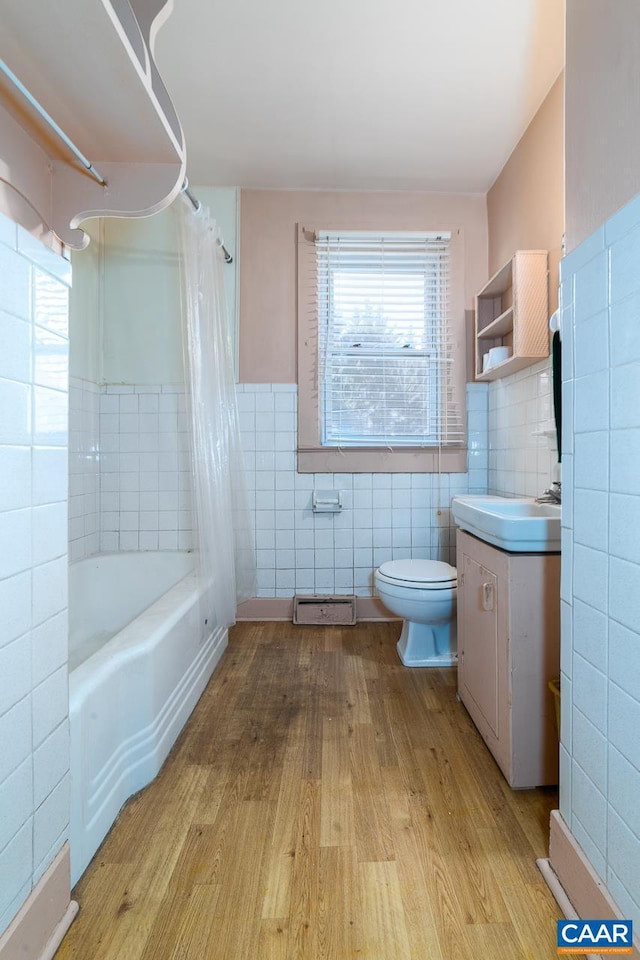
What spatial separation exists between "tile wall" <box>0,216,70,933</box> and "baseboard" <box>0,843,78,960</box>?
2 centimetres

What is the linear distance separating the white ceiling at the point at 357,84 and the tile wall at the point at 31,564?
4.82 ft

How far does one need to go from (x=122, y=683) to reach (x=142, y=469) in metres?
1.50

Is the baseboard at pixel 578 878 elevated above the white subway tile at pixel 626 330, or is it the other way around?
the white subway tile at pixel 626 330

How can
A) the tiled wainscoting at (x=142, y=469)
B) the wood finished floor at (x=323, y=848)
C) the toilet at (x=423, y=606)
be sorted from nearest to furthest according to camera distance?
the wood finished floor at (x=323, y=848), the toilet at (x=423, y=606), the tiled wainscoting at (x=142, y=469)

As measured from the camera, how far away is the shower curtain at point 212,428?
2.03 meters

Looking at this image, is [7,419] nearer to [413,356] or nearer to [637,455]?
[637,455]

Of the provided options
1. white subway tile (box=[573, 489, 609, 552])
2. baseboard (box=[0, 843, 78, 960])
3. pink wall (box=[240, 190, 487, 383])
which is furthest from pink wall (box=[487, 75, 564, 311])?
baseboard (box=[0, 843, 78, 960])

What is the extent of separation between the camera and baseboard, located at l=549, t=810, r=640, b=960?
2.71 feet

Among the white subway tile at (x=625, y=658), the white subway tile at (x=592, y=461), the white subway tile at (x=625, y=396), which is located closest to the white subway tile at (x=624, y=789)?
the white subway tile at (x=625, y=658)

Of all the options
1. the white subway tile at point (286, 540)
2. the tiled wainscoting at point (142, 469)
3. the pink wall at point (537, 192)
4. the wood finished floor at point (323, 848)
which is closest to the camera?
the wood finished floor at point (323, 848)

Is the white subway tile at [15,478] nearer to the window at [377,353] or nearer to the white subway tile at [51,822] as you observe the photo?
the white subway tile at [51,822]

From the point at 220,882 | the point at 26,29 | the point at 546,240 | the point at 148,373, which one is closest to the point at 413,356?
the point at 546,240

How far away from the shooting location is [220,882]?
1018 millimetres

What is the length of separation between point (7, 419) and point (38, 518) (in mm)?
192
